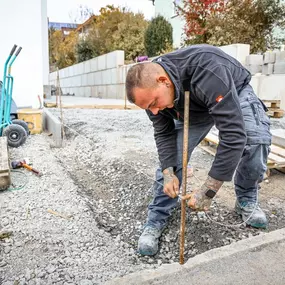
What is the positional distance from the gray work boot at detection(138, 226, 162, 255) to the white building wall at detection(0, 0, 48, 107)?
4459 mm

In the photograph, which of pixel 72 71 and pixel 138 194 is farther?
pixel 72 71

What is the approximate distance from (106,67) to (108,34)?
3126 mm

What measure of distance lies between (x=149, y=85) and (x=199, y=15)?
8.67 metres

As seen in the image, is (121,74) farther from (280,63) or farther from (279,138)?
(279,138)

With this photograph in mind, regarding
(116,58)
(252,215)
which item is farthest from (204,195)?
(116,58)

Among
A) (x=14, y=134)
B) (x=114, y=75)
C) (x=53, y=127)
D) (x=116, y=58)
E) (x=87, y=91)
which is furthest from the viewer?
(x=87, y=91)

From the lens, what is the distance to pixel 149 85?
1451 mm

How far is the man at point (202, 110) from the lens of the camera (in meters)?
1.46

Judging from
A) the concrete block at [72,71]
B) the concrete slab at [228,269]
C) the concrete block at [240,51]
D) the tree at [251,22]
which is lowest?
the concrete slab at [228,269]

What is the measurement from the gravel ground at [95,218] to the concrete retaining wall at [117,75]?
3.53 metres

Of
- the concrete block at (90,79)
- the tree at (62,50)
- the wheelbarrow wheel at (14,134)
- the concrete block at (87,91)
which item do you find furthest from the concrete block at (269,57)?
the tree at (62,50)

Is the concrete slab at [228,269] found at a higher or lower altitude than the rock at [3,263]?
higher

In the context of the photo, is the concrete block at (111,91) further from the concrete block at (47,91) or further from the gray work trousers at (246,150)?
the gray work trousers at (246,150)

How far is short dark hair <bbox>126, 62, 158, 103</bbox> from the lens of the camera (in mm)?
1448
